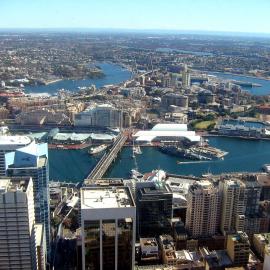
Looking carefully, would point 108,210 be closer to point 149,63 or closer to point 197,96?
point 197,96

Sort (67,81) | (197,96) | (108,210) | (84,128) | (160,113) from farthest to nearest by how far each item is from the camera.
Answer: (67,81), (197,96), (160,113), (84,128), (108,210)

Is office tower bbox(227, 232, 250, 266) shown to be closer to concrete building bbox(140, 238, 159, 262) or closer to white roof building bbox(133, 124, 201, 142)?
concrete building bbox(140, 238, 159, 262)

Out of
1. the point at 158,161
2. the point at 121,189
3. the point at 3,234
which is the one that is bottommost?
the point at 158,161

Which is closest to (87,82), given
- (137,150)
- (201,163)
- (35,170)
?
(137,150)

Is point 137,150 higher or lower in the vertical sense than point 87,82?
lower

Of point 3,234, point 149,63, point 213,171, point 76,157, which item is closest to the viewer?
point 3,234

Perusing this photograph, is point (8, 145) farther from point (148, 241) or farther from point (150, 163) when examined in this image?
point (150, 163)

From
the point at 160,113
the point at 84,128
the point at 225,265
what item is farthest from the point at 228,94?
the point at 225,265
